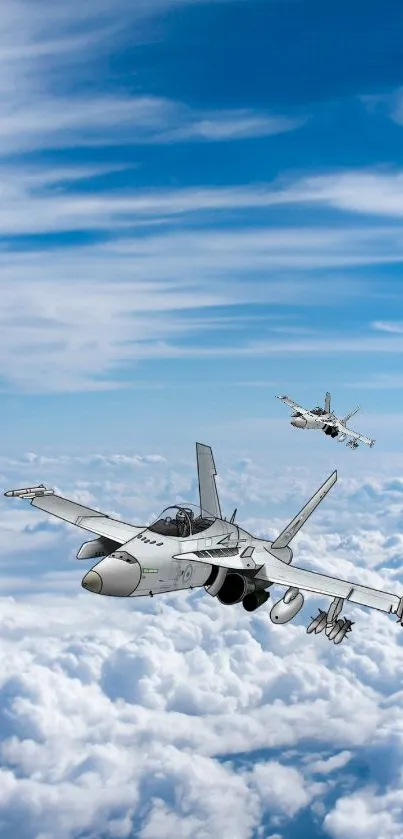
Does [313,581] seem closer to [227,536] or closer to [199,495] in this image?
[227,536]

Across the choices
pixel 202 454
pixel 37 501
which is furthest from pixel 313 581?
pixel 37 501

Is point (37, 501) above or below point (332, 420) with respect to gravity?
below

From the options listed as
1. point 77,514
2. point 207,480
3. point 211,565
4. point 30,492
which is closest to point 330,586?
point 211,565

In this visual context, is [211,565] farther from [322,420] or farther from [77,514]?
[322,420]

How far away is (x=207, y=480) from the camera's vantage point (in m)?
53.0

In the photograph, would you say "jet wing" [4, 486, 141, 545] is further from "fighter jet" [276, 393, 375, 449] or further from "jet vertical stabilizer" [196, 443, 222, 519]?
"fighter jet" [276, 393, 375, 449]

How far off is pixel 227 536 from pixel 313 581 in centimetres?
530

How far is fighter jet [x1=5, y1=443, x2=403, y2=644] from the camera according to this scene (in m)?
39.4

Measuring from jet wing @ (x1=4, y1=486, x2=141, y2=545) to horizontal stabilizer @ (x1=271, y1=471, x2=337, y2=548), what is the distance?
25.3 ft

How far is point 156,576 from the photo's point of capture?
133 ft

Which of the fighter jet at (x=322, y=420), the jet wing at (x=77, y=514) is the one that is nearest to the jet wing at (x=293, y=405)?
the fighter jet at (x=322, y=420)

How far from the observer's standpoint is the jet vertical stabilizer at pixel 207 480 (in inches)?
2079

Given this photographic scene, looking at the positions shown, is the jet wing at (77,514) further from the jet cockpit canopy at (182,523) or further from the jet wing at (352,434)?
the jet wing at (352,434)

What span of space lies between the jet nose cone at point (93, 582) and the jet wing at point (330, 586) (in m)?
9.32
